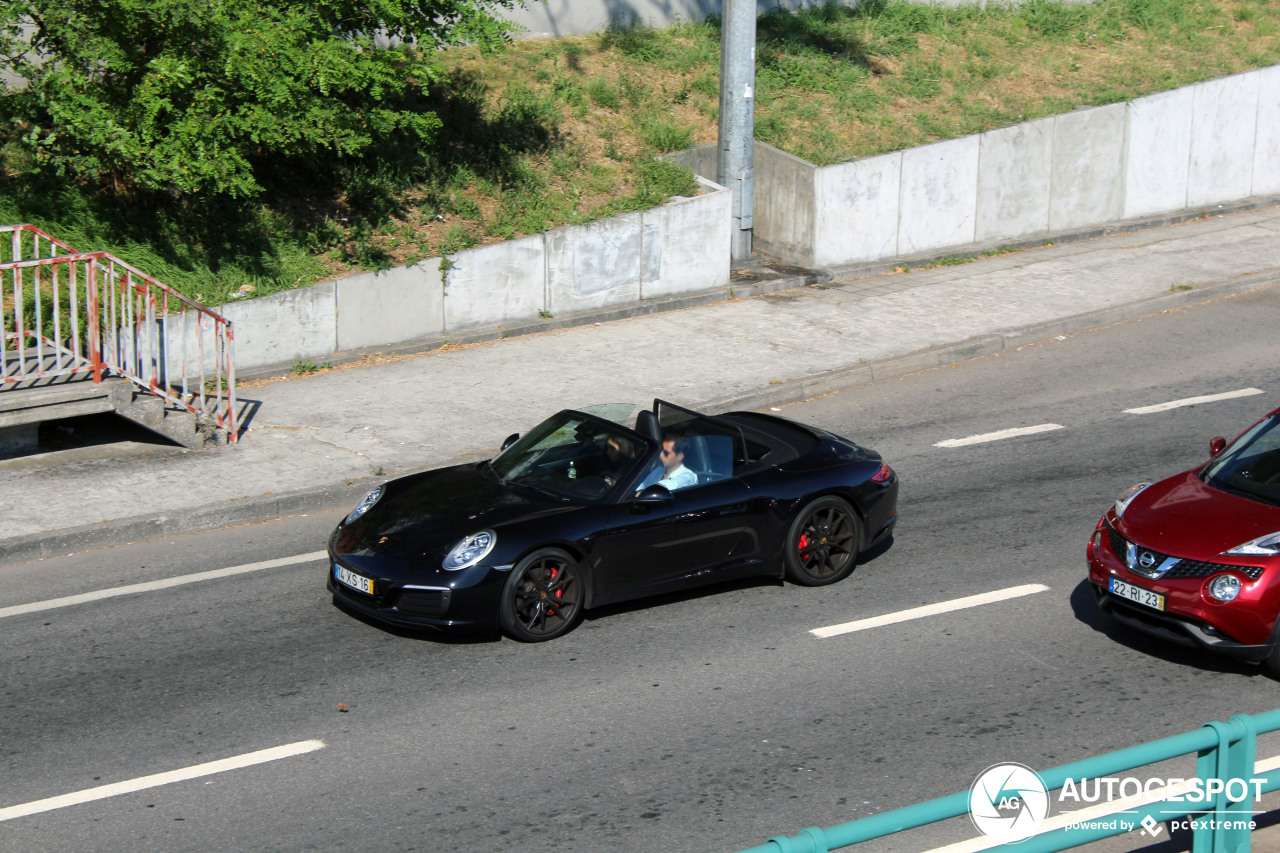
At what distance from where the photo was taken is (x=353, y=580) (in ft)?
25.9

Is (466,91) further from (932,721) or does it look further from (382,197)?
(932,721)

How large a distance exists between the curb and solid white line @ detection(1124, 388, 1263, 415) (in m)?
2.54

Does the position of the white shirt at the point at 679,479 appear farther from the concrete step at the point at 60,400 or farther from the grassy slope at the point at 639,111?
the grassy slope at the point at 639,111

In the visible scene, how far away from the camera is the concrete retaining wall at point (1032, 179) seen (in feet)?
59.5

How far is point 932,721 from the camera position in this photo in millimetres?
6941

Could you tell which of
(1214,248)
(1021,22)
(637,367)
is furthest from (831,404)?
(1021,22)

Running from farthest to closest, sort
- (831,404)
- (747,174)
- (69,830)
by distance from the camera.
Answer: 1. (747,174)
2. (831,404)
3. (69,830)

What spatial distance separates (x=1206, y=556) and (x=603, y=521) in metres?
3.54

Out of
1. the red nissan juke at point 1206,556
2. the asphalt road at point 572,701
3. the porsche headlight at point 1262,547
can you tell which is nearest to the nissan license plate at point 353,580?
the asphalt road at point 572,701

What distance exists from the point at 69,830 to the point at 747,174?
13.4m

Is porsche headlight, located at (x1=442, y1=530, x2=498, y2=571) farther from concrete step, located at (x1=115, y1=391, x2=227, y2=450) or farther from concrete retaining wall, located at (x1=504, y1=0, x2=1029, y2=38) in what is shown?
concrete retaining wall, located at (x1=504, y1=0, x2=1029, y2=38)

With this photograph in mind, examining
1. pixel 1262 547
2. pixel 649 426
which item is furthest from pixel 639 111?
pixel 1262 547

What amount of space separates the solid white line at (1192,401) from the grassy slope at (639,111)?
6.77m

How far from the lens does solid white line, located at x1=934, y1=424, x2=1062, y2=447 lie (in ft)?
39.2
